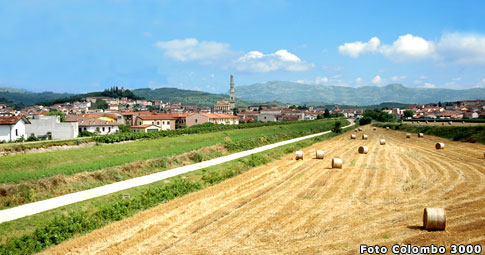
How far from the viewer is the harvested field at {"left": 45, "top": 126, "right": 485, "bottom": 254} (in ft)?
38.0

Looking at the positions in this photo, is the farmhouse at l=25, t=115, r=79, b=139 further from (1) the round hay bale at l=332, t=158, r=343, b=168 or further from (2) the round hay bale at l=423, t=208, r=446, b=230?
(2) the round hay bale at l=423, t=208, r=446, b=230

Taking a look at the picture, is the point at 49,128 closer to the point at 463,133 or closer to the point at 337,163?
the point at 337,163

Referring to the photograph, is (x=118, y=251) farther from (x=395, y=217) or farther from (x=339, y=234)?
(x=395, y=217)

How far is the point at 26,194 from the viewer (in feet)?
66.0

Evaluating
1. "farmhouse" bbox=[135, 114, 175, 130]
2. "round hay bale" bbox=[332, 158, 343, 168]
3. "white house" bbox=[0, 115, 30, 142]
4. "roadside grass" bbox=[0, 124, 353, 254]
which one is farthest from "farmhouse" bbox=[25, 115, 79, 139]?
"round hay bale" bbox=[332, 158, 343, 168]

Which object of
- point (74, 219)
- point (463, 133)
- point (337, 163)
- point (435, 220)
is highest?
point (463, 133)

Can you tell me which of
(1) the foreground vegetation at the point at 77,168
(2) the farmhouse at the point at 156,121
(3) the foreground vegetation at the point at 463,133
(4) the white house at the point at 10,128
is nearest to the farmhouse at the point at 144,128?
(2) the farmhouse at the point at 156,121

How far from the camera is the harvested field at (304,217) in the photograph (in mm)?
11594

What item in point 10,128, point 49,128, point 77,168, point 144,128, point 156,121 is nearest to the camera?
point 77,168

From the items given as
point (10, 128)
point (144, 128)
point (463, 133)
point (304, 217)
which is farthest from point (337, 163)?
point (144, 128)

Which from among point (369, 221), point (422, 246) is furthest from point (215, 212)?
point (422, 246)

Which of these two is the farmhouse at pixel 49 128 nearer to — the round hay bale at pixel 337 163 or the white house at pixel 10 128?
the white house at pixel 10 128

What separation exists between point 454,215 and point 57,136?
7743 cm

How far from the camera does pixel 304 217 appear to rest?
14.2 m
